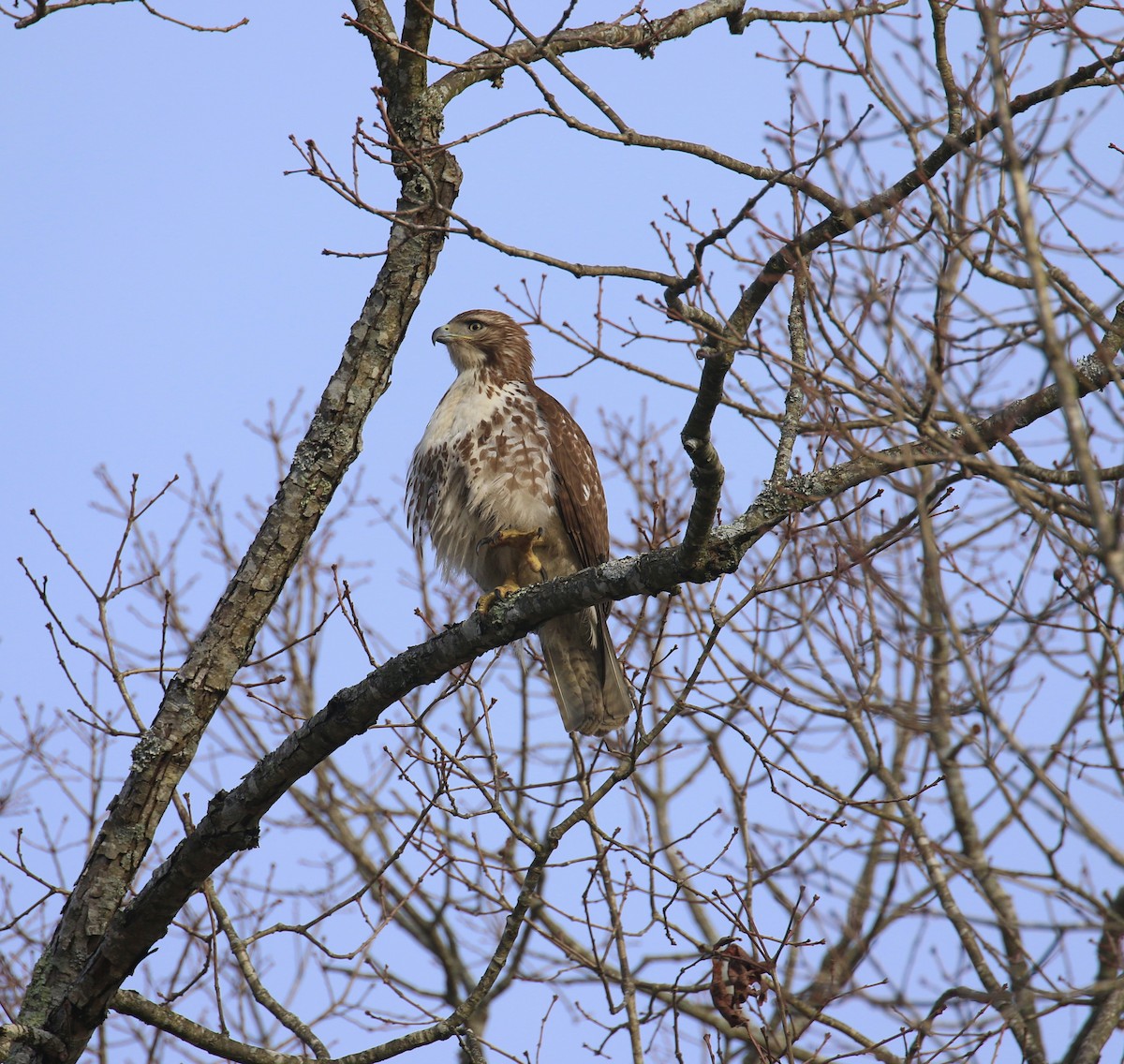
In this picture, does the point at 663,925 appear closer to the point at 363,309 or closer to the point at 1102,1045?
the point at 1102,1045

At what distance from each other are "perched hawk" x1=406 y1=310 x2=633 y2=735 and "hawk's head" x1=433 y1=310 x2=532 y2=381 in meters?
0.30

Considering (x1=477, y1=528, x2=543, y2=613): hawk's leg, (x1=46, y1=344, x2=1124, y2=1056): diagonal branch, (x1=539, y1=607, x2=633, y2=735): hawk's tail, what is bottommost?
(x1=46, y1=344, x2=1124, y2=1056): diagonal branch

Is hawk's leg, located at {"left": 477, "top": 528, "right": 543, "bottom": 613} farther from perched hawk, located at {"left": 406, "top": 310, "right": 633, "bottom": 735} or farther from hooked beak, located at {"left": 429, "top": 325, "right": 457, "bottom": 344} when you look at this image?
hooked beak, located at {"left": 429, "top": 325, "right": 457, "bottom": 344}

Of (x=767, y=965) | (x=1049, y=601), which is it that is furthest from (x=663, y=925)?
(x=1049, y=601)

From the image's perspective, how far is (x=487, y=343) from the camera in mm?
6238

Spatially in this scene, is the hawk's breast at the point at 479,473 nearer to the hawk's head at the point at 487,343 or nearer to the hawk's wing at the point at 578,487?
the hawk's wing at the point at 578,487

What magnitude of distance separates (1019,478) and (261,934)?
9.17ft

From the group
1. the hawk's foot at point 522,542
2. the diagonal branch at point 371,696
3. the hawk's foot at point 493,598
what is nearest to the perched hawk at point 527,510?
the hawk's foot at point 522,542

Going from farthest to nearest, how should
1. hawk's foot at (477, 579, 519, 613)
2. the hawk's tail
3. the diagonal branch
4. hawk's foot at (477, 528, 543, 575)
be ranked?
the hawk's tail → hawk's foot at (477, 528, 543, 575) → hawk's foot at (477, 579, 519, 613) → the diagonal branch

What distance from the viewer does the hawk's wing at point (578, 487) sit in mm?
5574

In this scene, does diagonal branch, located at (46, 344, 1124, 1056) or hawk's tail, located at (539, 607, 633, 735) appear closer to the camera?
diagonal branch, located at (46, 344, 1124, 1056)

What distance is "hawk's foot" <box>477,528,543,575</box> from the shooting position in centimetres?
549

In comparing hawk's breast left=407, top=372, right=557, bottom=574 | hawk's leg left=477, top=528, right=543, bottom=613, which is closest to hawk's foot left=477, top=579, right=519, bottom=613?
hawk's leg left=477, top=528, right=543, bottom=613

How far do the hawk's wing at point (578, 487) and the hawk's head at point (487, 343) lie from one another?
1.39 feet
